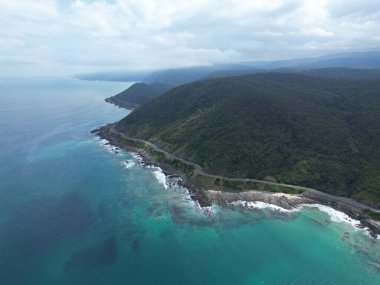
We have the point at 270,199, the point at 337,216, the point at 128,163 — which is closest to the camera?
the point at 337,216

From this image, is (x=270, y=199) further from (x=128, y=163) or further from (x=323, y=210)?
(x=128, y=163)

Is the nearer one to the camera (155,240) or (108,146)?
(155,240)

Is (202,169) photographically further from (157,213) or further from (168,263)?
(168,263)

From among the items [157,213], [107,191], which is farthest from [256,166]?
[107,191]

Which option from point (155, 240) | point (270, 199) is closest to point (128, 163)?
point (155, 240)

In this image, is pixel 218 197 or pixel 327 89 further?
pixel 327 89

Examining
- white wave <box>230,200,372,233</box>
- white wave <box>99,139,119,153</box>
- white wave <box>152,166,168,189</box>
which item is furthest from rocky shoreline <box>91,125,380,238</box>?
white wave <box>99,139,119,153</box>
